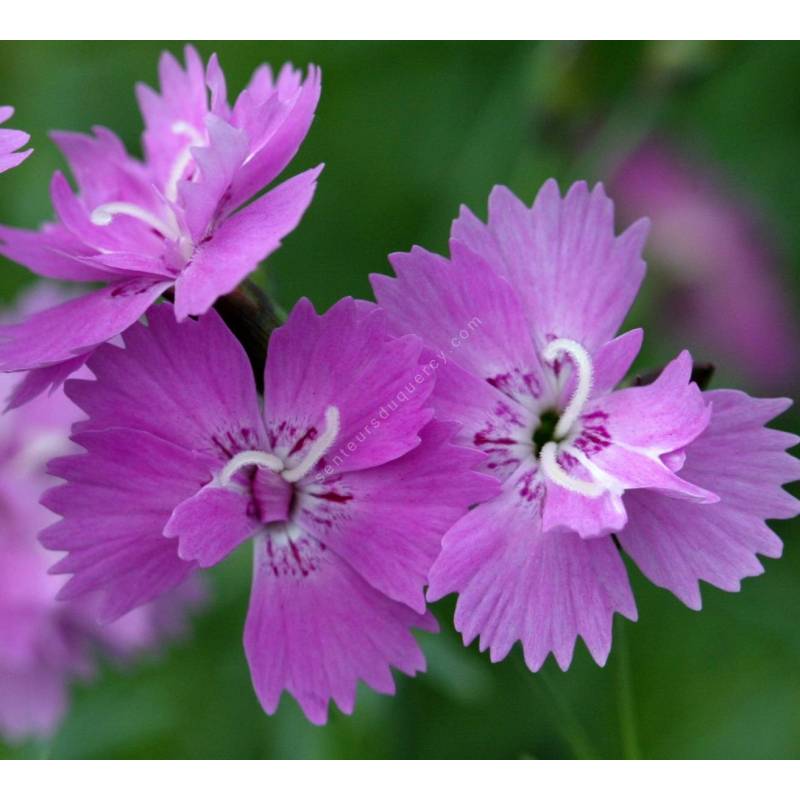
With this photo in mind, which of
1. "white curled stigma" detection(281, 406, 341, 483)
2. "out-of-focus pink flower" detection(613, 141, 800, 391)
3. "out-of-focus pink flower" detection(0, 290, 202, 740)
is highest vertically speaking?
"white curled stigma" detection(281, 406, 341, 483)

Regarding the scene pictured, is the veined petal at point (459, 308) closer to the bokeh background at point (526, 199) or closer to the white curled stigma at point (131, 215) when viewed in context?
the white curled stigma at point (131, 215)

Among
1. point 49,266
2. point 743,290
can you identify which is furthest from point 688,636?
point 49,266

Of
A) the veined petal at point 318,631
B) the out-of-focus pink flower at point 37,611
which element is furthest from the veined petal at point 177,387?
the out-of-focus pink flower at point 37,611

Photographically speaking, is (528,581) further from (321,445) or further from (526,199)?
(526,199)

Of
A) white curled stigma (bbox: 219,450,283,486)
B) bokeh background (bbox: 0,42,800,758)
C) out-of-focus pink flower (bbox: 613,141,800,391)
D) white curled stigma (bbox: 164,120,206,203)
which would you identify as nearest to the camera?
white curled stigma (bbox: 219,450,283,486)

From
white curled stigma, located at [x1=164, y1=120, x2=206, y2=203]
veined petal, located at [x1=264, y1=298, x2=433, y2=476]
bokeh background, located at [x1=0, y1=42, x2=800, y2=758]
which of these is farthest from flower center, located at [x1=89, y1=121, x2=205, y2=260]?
bokeh background, located at [x1=0, y1=42, x2=800, y2=758]

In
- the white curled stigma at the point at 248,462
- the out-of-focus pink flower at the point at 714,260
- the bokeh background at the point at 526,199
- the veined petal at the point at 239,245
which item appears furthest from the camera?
the out-of-focus pink flower at the point at 714,260

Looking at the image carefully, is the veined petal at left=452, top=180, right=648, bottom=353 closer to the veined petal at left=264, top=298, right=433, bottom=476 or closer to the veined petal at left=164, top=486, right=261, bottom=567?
the veined petal at left=264, top=298, right=433, bottom=476
